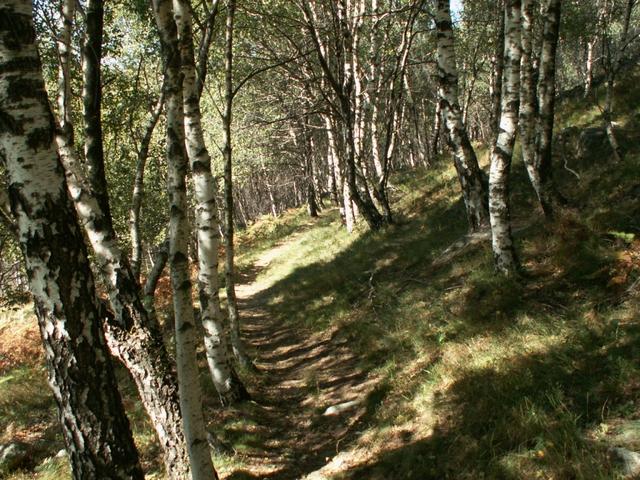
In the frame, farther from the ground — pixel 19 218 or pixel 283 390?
pixel 19 218

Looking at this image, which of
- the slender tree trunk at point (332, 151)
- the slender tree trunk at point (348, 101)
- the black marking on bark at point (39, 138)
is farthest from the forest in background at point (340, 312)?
the slender tree trunk at point (332, 151)

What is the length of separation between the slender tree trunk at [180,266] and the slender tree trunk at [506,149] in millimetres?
5103

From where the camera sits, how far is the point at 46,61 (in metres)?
11.1

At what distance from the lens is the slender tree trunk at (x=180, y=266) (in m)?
4.71

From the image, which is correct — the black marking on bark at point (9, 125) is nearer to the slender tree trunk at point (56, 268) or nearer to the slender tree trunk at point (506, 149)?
the slender tree trunk at point (56, 268)

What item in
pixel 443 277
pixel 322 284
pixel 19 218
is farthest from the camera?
pixel 322 284

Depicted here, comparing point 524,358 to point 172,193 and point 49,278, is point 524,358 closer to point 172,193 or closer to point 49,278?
point 172,193

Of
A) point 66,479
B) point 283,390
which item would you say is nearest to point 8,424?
→ point 66,479

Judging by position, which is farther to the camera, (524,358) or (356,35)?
(356,35)

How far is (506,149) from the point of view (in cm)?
773

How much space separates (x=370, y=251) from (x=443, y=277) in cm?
475

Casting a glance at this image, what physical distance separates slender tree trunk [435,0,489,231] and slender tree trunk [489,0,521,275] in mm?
1940

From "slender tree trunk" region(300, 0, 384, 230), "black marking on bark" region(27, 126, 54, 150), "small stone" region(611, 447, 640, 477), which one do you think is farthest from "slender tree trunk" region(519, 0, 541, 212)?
"black marking on bark" region(27, 126, 54, 150)

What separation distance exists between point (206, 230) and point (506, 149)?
4.89 meters
